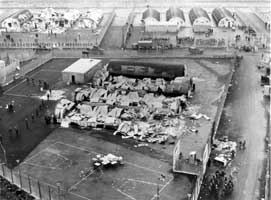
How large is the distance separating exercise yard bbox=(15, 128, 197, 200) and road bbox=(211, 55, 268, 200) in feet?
7.92

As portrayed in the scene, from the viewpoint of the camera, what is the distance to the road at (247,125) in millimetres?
16422

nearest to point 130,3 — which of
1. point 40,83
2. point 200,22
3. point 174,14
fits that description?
point 174,14

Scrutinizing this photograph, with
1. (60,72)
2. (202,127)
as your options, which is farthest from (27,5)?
(202,127)

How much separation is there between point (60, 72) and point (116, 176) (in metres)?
14.2

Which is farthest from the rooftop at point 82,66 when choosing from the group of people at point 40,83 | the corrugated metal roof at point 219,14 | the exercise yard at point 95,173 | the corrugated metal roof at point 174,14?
the corrugated metal roof at point 219,14

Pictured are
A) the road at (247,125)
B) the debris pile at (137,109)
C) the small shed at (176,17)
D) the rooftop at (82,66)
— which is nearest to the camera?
the road at (247,125)

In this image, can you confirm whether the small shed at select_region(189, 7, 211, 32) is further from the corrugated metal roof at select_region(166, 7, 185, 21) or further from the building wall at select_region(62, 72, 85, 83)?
the building wall at select_region(62, 72, 85, 83)

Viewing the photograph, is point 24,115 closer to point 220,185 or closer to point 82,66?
point 82,66

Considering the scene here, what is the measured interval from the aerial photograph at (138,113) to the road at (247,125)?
6 cm

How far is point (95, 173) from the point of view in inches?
657

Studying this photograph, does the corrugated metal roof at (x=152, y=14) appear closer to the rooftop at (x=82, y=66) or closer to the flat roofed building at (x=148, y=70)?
the rooftop at (x=82, y=66)

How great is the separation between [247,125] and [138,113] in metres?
5.68

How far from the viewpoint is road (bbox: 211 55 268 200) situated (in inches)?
647

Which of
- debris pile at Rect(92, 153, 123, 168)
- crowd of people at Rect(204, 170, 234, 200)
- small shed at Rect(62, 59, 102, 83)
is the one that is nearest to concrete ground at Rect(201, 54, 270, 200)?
crowd of people at Rect(204, 170, 234, 200)
